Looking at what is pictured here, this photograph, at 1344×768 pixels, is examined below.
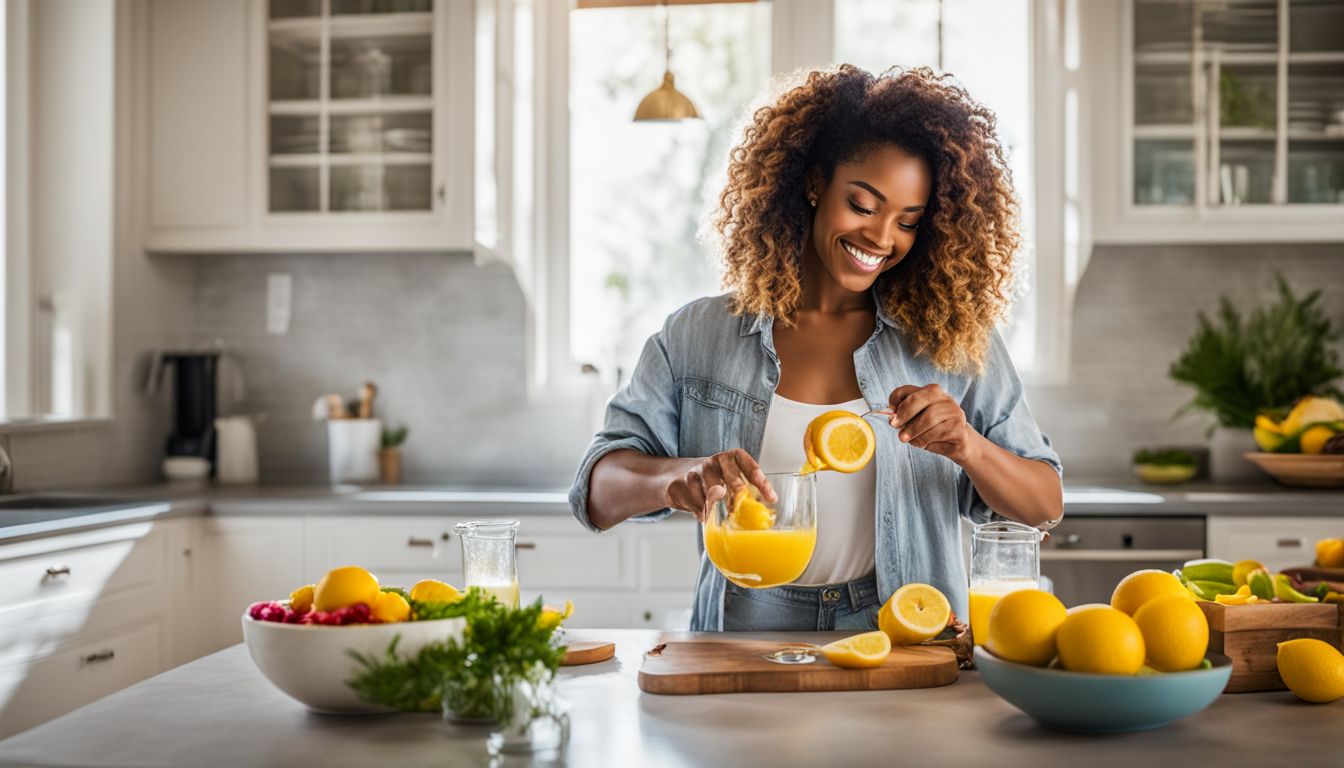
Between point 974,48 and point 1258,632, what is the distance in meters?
3.02

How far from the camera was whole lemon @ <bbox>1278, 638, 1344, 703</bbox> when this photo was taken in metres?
1.35

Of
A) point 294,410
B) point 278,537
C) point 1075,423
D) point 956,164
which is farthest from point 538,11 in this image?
point 956,164

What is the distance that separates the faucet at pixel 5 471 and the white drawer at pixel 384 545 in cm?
83

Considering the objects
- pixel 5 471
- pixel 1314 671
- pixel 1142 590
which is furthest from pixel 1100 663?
pixel 5 471

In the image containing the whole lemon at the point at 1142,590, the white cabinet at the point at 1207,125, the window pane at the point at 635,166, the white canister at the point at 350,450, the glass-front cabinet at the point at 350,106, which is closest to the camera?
the whole lemon at the point at 1142,590

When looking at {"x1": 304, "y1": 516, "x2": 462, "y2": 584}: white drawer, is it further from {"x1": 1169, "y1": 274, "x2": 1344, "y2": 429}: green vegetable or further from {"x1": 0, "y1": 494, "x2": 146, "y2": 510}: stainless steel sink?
{"x1": 1169, "y1": 274, "x2": 1344, "y2": 429}: green vegetable

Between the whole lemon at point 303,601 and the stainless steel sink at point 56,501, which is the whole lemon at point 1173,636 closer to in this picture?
the whole lemon at point 303,601

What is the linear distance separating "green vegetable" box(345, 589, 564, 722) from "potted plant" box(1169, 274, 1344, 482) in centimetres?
315

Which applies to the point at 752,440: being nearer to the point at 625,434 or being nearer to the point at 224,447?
the point at 625,434

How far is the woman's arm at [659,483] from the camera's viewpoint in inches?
58.4

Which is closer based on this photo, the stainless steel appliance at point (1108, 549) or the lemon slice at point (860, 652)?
the lemon slice at point (860, 652)

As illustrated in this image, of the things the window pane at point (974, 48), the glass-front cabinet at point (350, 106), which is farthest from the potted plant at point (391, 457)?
the window pane at point (974, 48)

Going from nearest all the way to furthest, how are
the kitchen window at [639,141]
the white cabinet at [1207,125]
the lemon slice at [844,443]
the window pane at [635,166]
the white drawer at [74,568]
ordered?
the lemon slice at [844,443] < the white drawer at [74,568] < the white cabinet at [1207,125] < the kitchen window at [639,141] < the window pane at [635,166]

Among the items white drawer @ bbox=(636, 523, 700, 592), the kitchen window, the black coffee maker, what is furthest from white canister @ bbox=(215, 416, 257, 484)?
white drawer @ bbox=(636, 523, 700, 592)
